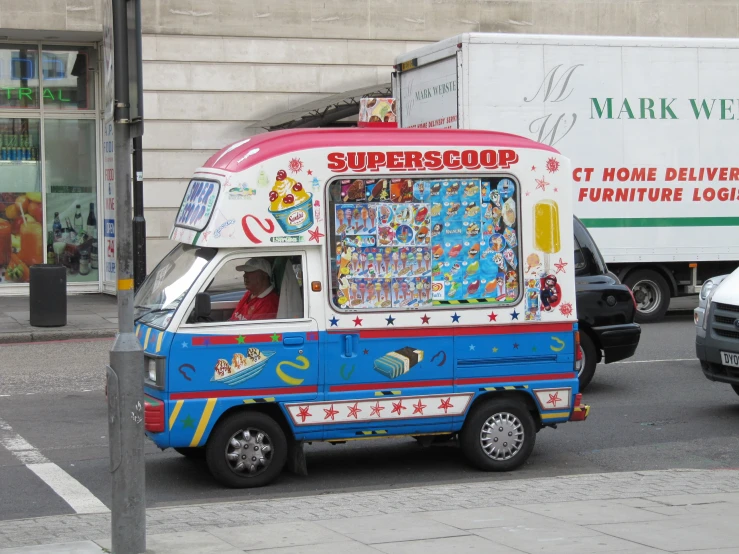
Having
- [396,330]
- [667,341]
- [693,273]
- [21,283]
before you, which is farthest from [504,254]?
[21,283]

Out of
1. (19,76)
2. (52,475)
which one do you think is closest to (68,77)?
(19,76)

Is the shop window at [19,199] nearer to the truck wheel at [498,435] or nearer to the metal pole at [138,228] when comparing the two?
the metal pole at [138,228]

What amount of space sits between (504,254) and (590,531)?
267 cm

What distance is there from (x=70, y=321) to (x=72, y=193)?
5.30 m

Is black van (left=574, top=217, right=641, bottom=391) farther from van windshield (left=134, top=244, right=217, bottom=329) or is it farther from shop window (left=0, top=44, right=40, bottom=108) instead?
shop window (left=0, top=44, right=40, bottom=108)

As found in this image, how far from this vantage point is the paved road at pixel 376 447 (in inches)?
337

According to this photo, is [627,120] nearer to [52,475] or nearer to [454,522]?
[52,475]

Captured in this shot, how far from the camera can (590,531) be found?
661 centimetres

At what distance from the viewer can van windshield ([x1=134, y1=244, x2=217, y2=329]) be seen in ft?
27.0

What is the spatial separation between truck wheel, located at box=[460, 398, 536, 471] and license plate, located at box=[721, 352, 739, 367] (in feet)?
9.38

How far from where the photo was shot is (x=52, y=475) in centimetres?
885

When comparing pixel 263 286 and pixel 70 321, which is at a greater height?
pixel 263 286

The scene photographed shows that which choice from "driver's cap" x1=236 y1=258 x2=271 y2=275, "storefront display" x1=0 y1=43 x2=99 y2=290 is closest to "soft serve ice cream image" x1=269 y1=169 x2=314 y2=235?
"driver's cap" x1=236 y1=258 x2=271 y2=275

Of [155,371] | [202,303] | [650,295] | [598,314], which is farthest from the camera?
[650,295]
